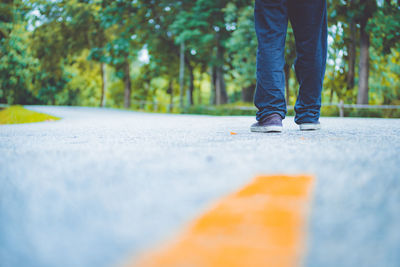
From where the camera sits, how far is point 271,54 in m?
3.20

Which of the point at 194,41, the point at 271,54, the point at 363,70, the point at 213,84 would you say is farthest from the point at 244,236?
the point at 213,84

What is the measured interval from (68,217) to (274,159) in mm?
951

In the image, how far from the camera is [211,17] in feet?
66.9

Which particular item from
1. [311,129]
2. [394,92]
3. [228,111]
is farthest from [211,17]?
[311,129]

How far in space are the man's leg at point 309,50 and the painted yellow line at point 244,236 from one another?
254 centimetres

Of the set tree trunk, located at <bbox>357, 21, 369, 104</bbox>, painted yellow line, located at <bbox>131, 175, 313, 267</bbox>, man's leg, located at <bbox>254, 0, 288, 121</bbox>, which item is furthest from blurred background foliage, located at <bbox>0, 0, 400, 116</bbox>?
painted yellow line, located at <bbox>131, 175, 313, 267</bbox>

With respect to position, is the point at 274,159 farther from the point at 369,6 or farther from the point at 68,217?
the point at 369,6

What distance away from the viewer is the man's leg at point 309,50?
3238mm

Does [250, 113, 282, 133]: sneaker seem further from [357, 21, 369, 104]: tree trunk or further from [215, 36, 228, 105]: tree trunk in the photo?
[215, 36, 228, 105]: tree trunk

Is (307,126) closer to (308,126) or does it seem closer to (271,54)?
(308,126)

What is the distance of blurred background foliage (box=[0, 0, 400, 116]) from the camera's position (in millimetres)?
15469

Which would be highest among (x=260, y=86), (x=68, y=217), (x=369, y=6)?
(x=369, y=6)

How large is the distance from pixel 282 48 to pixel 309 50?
0.84 ft

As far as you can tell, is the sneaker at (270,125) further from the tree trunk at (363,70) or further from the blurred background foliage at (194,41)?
the tree trunk at (363,70)
